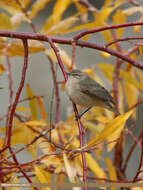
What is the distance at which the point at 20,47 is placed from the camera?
1.09 m

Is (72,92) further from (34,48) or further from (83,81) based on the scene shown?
(34,48)

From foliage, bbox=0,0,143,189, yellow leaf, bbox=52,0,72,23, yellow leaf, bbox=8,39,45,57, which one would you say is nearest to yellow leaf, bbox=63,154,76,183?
foliage, bbox=0,0,143,189

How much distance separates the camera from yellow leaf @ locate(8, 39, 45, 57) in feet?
3.45

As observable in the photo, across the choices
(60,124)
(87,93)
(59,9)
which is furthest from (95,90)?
(59,9)

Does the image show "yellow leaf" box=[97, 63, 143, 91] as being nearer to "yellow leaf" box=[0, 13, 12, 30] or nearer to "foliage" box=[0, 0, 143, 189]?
"foliage" box=[0, 0, 143, 189]

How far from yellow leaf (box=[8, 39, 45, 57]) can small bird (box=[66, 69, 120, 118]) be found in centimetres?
25

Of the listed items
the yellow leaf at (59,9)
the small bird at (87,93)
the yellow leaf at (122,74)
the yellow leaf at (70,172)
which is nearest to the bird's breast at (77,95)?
the small bird at (87,93)

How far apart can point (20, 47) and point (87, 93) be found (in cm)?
36

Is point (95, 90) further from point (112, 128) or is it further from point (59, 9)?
point (112, 128)

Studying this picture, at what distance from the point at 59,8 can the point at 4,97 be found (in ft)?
3.83

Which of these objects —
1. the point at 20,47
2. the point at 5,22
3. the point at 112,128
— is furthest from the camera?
the point at 5,22

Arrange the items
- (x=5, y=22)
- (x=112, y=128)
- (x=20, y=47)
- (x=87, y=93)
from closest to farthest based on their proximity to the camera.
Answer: (x=112, y=128)
(x=20, y=47)
(x=5, y=22)
(x=87, y=93)

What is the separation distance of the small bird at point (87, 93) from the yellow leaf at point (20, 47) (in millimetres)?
252

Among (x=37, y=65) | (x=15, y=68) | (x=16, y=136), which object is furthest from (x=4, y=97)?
(x=16, y=136)
